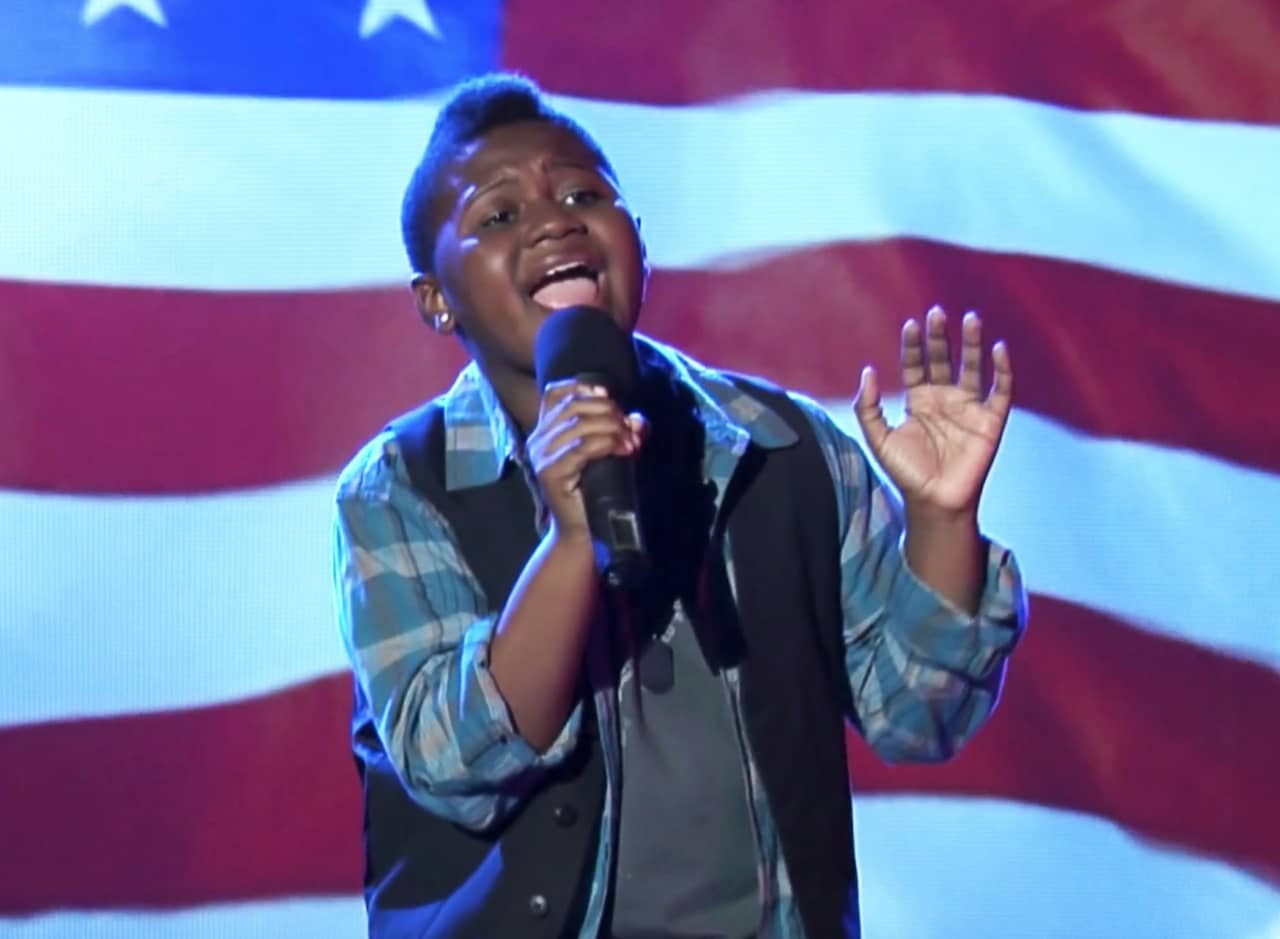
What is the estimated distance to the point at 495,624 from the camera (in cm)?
115

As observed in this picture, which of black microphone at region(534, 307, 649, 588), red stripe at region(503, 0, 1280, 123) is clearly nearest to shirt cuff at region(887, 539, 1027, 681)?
black microphone at region(534, 307, 649, 588)

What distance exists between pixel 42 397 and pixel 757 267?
86 cm

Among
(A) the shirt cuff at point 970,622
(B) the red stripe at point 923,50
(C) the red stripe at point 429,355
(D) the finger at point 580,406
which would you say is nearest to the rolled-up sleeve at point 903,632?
(A) the shirt cuff at point 970,622

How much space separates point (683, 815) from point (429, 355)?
934 mm

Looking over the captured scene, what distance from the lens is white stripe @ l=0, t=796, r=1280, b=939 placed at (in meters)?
2.08

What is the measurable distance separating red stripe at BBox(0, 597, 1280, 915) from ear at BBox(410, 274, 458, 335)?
0.70 meters

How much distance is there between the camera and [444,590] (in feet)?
4.00

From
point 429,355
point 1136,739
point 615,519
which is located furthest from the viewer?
point 1136,739

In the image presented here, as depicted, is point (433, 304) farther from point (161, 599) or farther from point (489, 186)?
point (161, 599)

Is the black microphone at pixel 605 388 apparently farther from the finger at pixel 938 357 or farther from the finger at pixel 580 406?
the finger at pixel 938 357

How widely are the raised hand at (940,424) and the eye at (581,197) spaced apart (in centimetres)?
25

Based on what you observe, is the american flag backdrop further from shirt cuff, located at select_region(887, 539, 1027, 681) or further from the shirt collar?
shirt cuff, located at select_region(887, 539, 1027, 681)

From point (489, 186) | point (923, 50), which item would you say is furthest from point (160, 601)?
point (923, 50)

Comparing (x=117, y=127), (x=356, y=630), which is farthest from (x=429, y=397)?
(x=356, y=630)
